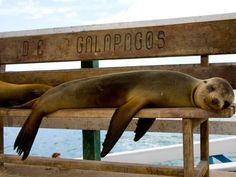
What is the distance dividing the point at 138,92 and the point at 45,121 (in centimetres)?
123

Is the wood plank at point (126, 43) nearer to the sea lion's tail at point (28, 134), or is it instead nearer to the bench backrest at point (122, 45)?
the bench backrest at point (122, 45)

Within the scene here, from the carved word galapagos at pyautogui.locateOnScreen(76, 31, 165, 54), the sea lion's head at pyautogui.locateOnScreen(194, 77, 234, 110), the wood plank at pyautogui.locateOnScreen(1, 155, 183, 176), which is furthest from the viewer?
the carved word galapagos at pyautogui.locateOnScreen(76, 31, 165, 54)

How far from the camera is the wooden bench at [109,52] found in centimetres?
200

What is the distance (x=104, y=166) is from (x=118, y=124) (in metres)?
0.55

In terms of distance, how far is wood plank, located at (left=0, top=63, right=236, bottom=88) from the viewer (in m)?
2.20

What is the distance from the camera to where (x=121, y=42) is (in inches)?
97.3

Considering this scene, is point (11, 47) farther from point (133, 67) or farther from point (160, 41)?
point (160, 41)

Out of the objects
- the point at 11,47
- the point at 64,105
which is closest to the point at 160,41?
the point at 64,105

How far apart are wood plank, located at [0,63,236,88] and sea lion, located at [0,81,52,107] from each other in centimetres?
31

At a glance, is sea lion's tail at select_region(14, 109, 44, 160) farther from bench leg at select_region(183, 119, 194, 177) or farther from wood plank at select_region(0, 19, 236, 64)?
wood plank at select_region(0, 19, 236, 64)

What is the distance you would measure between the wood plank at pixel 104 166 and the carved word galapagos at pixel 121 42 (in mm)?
871

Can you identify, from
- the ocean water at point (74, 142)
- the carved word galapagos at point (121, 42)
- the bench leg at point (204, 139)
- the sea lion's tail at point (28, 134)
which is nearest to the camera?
the sea lion's tail at point (28, 134)

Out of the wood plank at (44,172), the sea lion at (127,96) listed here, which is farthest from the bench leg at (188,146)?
the wood plank at (44,172)

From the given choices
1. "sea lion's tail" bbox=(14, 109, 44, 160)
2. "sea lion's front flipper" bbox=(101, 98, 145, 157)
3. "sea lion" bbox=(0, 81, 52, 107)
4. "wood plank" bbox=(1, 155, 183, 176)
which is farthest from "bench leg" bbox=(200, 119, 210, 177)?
"sea lion" bbox=(0, 81, 52, 107)
